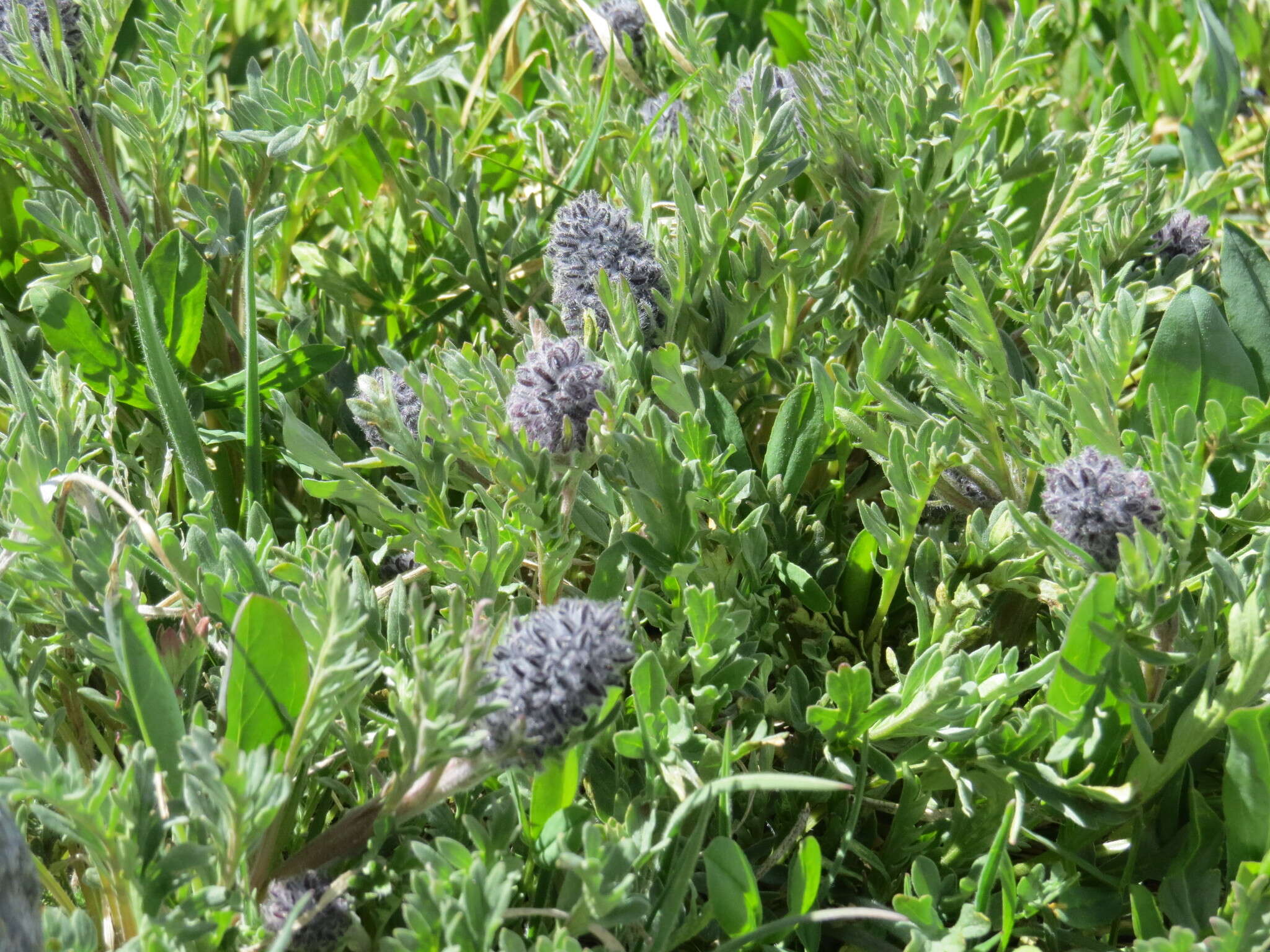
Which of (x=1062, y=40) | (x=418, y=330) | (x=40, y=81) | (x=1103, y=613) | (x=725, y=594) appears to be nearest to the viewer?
(x=1103, y=613)

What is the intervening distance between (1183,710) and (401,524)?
0.99 metres

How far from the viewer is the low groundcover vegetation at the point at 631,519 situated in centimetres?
128

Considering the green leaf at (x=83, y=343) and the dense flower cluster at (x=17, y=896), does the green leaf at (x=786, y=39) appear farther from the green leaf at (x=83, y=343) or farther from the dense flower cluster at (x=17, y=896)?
the dense flower cluster at (x=17, y=896)

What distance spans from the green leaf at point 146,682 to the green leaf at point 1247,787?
44.1 inches

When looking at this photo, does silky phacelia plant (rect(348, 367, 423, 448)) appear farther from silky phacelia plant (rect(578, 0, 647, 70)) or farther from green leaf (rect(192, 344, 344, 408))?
silky phacelia plant (rect(578, 0, 647, 70))

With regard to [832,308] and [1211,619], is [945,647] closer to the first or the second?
[1211,619]

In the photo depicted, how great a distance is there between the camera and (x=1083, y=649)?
141cm

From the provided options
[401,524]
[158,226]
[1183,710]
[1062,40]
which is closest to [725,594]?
[401,524]

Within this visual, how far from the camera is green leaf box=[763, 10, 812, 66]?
2852 millimetres

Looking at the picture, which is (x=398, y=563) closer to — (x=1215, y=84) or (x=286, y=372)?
(x=286, y=372)

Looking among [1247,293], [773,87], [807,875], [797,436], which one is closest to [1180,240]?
[1247,293]

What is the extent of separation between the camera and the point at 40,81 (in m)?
1.83

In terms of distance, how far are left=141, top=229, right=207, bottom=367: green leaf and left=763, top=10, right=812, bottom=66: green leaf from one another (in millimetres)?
1461

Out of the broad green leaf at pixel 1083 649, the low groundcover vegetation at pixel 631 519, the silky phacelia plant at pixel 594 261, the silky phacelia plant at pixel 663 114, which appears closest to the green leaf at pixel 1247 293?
the low groundcover vegetation at pixel 631 519
